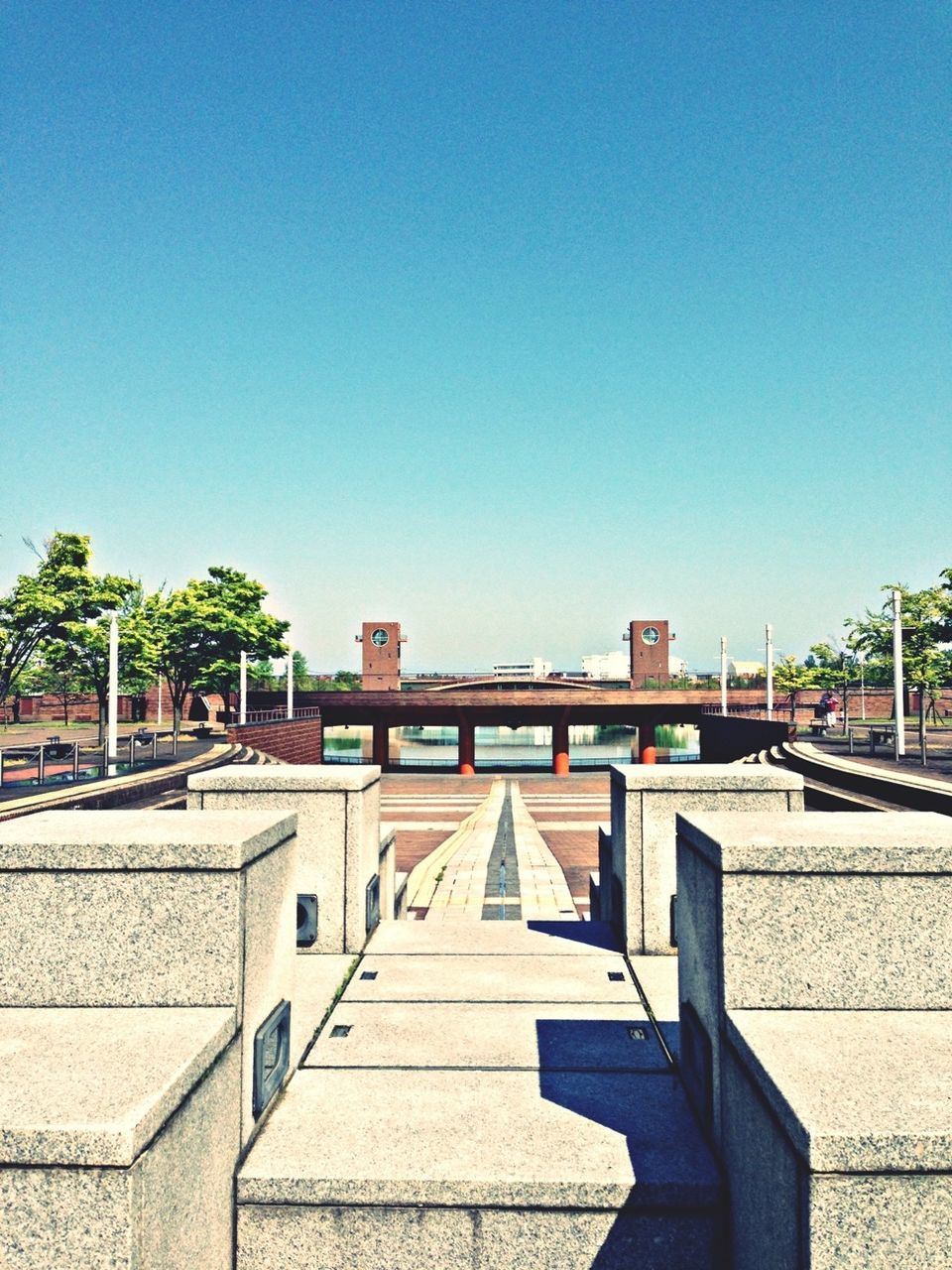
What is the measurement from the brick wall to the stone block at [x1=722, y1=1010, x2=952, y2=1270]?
34.7m

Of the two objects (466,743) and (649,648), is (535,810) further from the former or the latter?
(649,648)

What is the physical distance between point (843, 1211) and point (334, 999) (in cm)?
349

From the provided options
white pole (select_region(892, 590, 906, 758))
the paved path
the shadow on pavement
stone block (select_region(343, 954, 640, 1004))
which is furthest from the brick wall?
stone block (select_region(343, 954, 640, 1004))

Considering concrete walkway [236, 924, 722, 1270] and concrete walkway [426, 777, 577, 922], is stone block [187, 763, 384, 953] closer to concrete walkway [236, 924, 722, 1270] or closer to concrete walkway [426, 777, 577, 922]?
concrete walkway [236, 924, 722, 1270]

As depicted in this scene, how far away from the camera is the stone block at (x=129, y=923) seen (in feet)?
11.0

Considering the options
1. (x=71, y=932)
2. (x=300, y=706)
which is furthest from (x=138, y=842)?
(x=300, y=706)

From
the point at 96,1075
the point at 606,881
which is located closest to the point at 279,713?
the point at 606,881

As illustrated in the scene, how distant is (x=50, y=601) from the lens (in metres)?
29.5

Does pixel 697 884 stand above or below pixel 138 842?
below

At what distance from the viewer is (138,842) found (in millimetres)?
3373

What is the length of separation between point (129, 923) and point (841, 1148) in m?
2.79

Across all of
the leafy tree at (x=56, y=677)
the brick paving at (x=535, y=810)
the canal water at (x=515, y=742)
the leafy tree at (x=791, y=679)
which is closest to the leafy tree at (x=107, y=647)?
the leafy tree at (x=56, y=677)

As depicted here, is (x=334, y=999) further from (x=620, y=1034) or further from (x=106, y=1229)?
(x=106, y=1229)

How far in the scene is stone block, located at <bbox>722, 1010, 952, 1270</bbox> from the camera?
2322 mm
